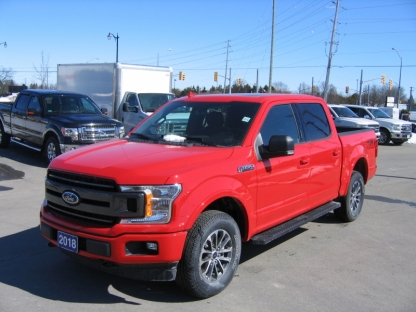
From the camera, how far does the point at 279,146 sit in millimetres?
4609

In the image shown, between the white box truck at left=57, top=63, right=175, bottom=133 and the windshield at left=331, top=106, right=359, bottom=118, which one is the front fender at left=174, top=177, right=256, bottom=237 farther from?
the windshield at left=331, top=106, right=359, bottom=118

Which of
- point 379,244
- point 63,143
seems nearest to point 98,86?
point 63,143

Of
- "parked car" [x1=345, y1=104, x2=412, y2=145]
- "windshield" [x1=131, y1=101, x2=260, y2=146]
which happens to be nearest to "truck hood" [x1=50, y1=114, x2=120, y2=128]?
"windshield" [x1=131, y1=101, x2=260, y2=146]

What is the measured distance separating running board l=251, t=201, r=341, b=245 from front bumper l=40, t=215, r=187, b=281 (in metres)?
1.12

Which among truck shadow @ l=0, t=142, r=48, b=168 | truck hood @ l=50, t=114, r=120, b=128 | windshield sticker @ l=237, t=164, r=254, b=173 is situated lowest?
truck shadow @ l=0, t=142, r=48, b=168

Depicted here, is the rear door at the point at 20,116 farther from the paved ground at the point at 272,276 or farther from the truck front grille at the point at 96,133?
the paved ground at the point at 272,276

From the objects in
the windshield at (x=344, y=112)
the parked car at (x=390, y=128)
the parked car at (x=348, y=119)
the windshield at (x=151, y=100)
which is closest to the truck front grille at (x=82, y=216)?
the windshield at (x=151, y=100)

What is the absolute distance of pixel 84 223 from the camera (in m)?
3.97

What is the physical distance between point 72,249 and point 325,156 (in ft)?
11.5

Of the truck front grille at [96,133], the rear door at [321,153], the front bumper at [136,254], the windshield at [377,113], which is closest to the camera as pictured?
the front bumper at [136,254]

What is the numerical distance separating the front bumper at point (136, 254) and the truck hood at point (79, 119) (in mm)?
7467

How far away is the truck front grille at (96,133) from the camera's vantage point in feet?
35.9

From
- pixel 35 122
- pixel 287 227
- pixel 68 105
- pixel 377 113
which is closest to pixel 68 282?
pixel 287 227

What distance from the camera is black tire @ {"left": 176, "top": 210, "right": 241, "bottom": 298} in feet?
12.8
